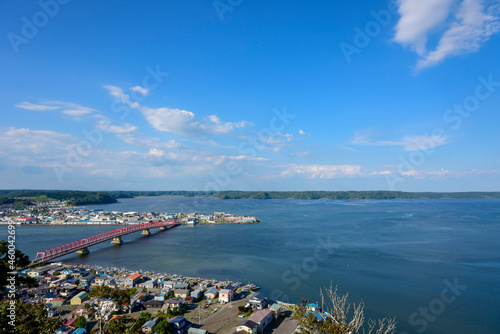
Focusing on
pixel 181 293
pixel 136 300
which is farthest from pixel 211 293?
pixel 136 300

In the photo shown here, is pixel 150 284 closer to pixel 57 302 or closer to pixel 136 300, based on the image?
pixel 136 300

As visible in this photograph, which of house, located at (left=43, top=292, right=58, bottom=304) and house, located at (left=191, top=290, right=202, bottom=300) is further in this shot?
house, located at (left=191, top=290, right=202, bottom=300)

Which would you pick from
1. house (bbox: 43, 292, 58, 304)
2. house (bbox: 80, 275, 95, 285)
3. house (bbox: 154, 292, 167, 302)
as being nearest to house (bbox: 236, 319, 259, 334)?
house (bbox: 154, 292, 167, 302)

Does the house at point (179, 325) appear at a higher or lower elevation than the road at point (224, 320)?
higher

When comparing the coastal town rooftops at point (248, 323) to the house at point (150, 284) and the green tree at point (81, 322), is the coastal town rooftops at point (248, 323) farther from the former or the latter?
the house at point (150, 284)

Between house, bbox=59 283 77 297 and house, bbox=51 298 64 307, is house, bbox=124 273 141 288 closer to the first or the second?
house, bbox=59 283 77 297

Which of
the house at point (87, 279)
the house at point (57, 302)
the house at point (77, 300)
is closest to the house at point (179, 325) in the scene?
the house at point (77, 300)
